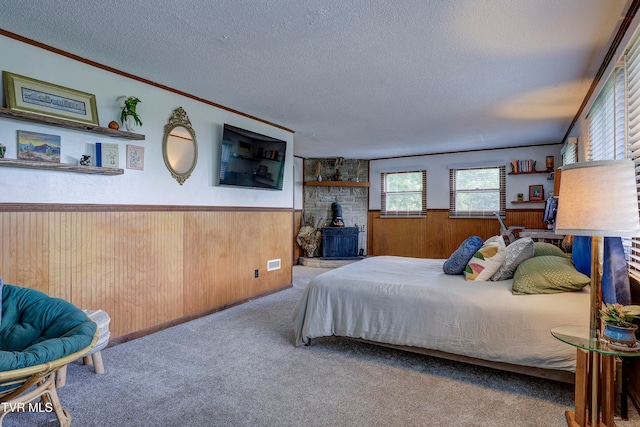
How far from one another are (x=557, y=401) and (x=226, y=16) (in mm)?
3075

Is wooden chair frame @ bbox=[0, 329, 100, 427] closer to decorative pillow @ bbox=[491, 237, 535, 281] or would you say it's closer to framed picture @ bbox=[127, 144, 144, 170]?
framed picture @ bbox=[127, 144, 144, 170]

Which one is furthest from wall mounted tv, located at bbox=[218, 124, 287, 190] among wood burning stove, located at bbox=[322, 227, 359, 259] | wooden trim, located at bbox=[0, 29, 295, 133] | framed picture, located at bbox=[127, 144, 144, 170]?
wood burning stove, located at bbox=[322, 227, 359, 259]

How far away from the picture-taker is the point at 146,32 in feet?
8.03

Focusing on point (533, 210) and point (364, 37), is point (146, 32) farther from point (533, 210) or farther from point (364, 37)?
point (533, 210)

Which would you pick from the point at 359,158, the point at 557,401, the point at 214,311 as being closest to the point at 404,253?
the point at 359,158

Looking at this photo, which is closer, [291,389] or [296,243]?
[291,389]

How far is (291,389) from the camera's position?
7.38 ft

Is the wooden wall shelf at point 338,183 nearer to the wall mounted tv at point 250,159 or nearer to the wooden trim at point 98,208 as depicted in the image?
the wall mounted tv at point 250,159

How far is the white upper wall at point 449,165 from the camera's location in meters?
6.28

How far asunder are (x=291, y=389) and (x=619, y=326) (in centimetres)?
177

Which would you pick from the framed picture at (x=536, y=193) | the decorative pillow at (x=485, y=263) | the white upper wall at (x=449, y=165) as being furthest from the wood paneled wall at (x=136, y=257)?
the framed picture at (x=536, y=193)

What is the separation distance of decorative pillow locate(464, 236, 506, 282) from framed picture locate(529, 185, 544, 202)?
412 cm

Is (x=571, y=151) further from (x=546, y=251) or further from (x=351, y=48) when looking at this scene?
(x=351, y=48)

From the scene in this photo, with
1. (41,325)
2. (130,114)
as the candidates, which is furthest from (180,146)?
(41,325)
